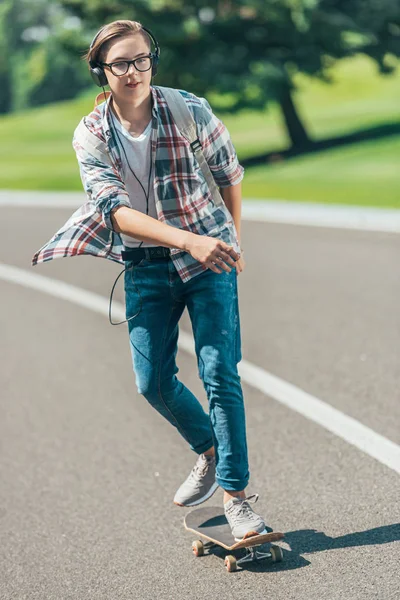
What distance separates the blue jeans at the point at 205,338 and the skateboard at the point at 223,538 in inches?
8.6

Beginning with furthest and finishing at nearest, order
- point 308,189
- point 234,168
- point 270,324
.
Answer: point 308,189
point 270,324
point 234,168

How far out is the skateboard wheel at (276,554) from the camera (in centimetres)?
428

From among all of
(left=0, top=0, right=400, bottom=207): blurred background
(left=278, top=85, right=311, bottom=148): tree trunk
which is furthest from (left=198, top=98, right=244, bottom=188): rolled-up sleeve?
(left=278, top=85, right=311, bottom=148): tree trunk

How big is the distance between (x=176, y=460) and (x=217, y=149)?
2079 millimetres

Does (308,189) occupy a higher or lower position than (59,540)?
lower

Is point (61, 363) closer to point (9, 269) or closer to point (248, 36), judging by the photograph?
point (9, 269)

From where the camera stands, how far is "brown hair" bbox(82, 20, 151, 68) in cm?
416

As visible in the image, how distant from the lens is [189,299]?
14.6 ft

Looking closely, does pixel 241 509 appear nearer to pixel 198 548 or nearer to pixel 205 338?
pixel 198 548

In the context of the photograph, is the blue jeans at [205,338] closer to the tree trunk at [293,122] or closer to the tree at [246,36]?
the tree at [246,36]

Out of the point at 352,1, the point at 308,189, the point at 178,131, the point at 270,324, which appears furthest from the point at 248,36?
the point at 178,131

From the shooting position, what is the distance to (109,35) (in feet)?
13.6

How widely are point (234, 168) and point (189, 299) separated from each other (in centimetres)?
58

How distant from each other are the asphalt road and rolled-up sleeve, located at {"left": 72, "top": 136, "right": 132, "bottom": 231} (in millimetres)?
1440
